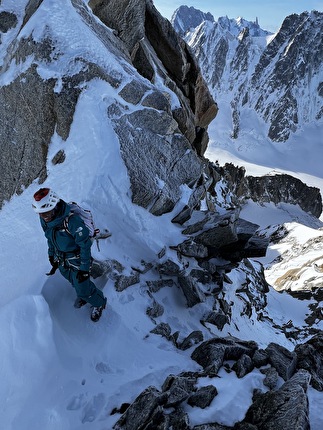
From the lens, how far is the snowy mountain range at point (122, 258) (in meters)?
5.78

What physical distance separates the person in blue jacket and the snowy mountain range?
2.25 ft

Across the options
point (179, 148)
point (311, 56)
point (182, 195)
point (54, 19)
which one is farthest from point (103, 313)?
point (311, 56)

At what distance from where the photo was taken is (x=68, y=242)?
22.7 feet

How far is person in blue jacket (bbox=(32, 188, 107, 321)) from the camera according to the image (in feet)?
21.2

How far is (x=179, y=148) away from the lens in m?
13.4

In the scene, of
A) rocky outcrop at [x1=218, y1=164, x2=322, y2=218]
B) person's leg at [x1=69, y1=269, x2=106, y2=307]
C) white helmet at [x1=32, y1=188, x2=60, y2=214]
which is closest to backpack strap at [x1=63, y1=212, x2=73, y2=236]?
white helmet at [x1=32, y1=188, x2=60, y2=214]

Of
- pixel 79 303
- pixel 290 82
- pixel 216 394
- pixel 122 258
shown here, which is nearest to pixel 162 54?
pixel 122 258

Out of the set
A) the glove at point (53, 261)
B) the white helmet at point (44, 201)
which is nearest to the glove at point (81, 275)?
the glove at point (53, 261)

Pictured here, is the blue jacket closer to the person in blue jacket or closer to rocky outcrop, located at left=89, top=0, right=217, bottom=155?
the person in blue jacket

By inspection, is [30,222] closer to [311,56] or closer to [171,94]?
[171,94]

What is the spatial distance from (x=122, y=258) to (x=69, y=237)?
295 centimetres

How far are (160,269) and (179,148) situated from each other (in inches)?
210

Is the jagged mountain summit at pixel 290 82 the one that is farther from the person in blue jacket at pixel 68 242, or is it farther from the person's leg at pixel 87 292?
the person in blue jacket at pixel 68 242

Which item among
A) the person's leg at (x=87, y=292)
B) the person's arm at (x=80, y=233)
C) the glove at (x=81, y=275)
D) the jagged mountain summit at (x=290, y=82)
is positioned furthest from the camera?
the jagged mountain summit at (x=290, y=82)
